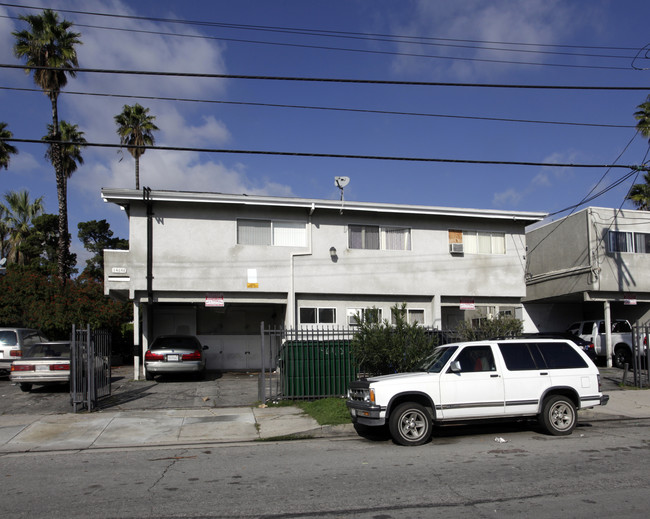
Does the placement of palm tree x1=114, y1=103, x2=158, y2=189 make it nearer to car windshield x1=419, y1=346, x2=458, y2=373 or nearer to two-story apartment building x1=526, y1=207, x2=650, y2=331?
two-story apartment building x1=526, y1=207, x2=650, y2=331

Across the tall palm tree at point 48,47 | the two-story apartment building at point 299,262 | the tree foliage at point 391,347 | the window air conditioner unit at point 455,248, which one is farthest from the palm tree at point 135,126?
the tree foliage at point 391,347

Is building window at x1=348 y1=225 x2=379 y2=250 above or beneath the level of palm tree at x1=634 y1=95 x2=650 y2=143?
beneath

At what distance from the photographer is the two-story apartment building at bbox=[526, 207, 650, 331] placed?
75.5 feet

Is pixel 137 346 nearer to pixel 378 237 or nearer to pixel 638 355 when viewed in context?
pixel 378 237

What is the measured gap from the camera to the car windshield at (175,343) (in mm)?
18344

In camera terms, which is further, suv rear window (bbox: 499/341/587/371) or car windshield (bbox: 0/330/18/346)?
car windshield (bbox: 0/330/18/346)

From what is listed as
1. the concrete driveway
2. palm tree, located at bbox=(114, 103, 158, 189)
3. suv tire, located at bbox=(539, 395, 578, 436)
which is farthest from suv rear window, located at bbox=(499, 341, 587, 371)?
palm tree, located at bbox=(114, 103, 158, 189)

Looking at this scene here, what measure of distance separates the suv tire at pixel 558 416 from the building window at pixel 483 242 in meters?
12.5

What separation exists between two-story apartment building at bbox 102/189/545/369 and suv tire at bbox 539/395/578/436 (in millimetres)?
9853

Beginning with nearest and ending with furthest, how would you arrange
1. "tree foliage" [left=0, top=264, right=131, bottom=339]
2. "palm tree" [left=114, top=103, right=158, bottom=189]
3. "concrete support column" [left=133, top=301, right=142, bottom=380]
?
"concrete support column" [left=133, top=301, right=142, bottom=380] → "tree foliage" [left=0, top=264, right=131, bottom=339] → "palm tree" [left=114, top=103, right=158, bottom=189]

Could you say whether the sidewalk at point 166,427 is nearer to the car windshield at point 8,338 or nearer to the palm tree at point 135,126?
the car windshield at point 8,338

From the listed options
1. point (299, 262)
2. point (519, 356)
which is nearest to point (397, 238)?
point (299, 262)

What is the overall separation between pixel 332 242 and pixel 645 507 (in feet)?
51.4

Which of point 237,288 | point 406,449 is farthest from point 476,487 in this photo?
point 237,288
